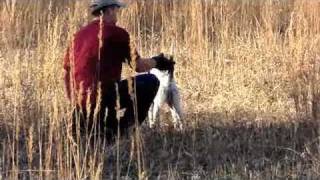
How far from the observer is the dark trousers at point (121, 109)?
456cm

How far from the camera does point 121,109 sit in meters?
4.89

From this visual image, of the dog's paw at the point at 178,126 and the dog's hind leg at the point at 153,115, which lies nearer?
the dog's paw at the point at 178,126

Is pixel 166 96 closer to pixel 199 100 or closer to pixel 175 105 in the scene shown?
pixel 175 105

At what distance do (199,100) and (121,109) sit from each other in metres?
1.63

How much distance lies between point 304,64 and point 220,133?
1083 mm

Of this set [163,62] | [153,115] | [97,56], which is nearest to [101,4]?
[97,56]

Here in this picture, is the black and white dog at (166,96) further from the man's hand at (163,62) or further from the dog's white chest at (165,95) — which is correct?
the man's hand at (163,62)

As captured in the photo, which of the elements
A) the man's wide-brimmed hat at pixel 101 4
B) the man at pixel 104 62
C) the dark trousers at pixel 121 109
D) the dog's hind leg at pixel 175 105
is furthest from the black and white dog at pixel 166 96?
the man's wide-brimmed hat at pixel 101 4

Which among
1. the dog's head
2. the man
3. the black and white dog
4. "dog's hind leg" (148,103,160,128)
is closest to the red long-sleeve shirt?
the man

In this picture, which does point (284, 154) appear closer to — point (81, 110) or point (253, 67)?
point (81, 110)

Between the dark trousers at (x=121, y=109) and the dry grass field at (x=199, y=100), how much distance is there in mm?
107

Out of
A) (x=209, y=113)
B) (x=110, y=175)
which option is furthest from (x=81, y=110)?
(x=209, y=113)

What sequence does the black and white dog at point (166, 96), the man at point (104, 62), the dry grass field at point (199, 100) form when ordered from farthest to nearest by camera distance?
the black and white dog at point (166, 96), the man at point (104, 62), the dry grass field at point (199, 100)

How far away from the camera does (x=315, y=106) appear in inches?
205
